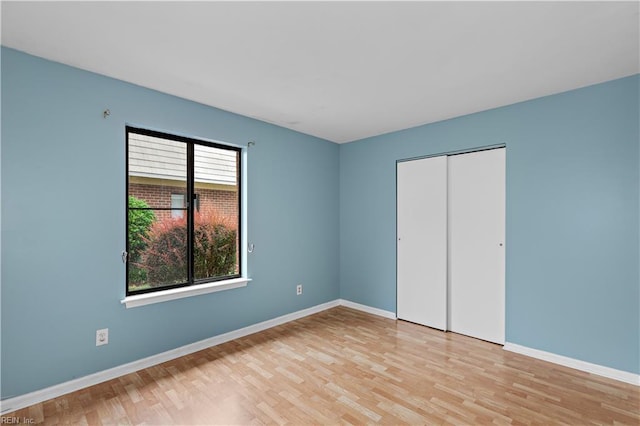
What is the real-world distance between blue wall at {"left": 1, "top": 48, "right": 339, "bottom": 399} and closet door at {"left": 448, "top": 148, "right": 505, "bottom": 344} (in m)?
2.67

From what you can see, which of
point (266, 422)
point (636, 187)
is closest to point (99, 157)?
point (266, 422)

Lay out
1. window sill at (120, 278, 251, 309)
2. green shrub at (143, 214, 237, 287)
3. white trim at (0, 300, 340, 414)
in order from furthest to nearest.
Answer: green shrub at (143, 214, 237, 287)
window sill at (120, 278, 251, 309)
white trim at (0, 300, 340, 414)

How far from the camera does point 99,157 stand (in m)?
2.57

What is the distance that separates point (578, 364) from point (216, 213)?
12.7 feet

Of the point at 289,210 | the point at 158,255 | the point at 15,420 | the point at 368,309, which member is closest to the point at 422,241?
the point at 368,309

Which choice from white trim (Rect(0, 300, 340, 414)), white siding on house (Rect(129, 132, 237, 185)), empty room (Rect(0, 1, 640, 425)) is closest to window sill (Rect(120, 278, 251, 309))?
empty room (Rect(0, 1, 640, 425))

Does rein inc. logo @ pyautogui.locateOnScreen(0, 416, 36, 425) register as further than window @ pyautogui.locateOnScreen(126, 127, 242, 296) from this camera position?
No

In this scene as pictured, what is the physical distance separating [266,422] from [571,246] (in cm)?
304

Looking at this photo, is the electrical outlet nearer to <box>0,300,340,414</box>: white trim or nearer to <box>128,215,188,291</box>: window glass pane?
<box>0,300,340,414</box>: white trim

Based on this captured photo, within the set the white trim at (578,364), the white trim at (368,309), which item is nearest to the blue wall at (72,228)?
the white trim at (368,309)

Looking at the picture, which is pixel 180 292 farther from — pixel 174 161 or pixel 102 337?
pixel 174 161

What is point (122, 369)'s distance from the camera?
263cm

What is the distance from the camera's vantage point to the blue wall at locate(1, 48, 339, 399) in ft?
7.18

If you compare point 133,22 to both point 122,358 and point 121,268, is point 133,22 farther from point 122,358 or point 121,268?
point 122,358
